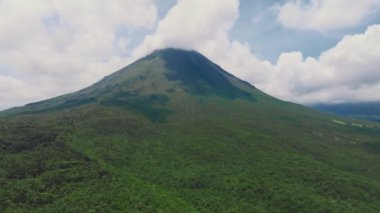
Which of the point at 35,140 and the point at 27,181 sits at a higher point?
the point at 35,140

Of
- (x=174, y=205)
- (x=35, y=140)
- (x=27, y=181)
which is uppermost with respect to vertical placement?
(x=35, y=140)

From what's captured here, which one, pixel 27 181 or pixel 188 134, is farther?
pixel 188 134

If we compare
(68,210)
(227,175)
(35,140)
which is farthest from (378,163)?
(35,140)

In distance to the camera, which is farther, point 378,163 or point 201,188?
point 378,163

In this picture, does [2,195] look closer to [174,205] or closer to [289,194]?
[174,205]

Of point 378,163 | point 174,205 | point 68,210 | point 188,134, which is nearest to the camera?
point 68,210

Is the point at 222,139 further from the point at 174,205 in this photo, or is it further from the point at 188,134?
the point at 174,205

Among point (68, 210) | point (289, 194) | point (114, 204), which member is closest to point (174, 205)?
point (114, 204)

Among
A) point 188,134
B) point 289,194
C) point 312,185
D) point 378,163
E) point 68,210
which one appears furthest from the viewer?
point 188,134

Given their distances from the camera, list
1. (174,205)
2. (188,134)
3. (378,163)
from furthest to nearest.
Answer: (188,134) → (378,163) → (174,205)
